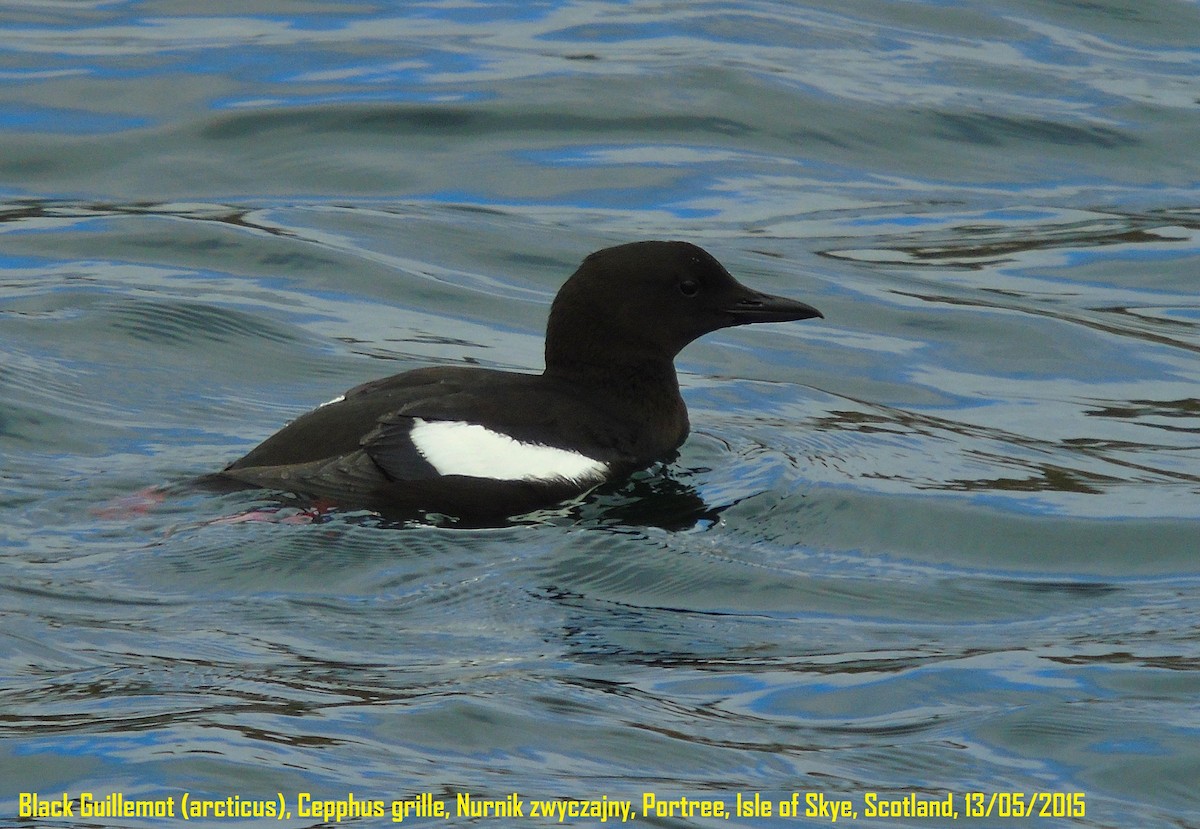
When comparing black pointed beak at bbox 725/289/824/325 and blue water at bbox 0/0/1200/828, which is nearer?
blue water at bbox 0/0/1200/828

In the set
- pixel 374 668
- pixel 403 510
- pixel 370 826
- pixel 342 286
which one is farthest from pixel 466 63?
pixel 370 826

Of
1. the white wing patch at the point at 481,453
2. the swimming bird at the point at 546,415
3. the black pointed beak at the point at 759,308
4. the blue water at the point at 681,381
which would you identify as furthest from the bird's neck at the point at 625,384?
the white wing patch at the point at 481,453

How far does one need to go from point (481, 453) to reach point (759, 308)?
4.87 feet

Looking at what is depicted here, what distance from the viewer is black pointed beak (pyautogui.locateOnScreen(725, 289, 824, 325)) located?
7051 mm

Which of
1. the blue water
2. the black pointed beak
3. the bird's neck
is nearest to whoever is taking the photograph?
the blue water

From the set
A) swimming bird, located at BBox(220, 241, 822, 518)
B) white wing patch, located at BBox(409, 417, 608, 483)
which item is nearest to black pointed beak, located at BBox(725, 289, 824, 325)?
swimming bird, located at BBox(220, 241, 822, 518)

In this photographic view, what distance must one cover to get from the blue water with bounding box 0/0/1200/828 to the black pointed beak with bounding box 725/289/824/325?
544 millimetres

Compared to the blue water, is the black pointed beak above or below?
above

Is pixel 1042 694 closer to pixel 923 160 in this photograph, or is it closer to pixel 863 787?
pixel 863 787

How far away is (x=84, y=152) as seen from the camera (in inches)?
454

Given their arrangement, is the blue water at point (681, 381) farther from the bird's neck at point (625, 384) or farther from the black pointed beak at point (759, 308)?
the black pointed beak at point (759, 308)
